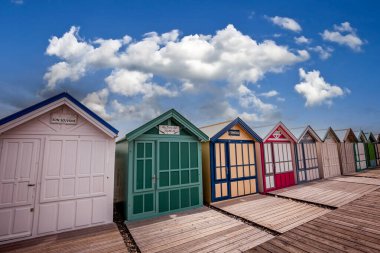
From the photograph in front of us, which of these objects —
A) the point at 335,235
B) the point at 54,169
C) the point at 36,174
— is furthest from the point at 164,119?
the point at 335,235

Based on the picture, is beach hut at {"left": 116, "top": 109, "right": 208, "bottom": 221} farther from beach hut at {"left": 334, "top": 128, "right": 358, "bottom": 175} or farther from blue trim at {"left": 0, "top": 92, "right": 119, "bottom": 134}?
beach hut at {"left": 334, "top": 128, "right": 358, "bottom": 175}

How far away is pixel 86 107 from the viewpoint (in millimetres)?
6273

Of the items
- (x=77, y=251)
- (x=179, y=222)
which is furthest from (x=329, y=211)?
(x=77, y=251)

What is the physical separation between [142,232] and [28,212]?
326 centimetres

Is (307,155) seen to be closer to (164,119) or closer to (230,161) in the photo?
(230,161)

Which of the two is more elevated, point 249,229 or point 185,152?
point 185,152

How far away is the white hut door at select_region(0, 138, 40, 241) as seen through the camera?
205 inches

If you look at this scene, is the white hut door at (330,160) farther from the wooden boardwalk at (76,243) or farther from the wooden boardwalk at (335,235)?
the wooden boardwalk at (76,243)

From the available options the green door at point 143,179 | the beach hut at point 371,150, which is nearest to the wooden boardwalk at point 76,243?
the green door at point 143,179

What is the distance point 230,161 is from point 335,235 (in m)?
4.82

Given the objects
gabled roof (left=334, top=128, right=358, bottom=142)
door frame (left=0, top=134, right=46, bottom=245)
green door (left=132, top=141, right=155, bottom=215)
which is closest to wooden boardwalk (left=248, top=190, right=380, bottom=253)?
green door (left=132, top=141, right=155, bottom=215)

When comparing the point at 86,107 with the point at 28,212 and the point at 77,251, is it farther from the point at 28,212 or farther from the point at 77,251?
the point at 77,251

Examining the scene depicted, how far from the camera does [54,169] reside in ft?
19.1

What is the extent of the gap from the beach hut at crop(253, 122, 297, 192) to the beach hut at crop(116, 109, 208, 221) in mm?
4442
